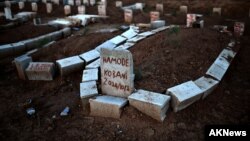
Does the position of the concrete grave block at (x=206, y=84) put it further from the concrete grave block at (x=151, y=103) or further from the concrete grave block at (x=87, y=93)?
the concrete grave block at (x=87, y=93)

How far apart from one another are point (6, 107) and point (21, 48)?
3309mm

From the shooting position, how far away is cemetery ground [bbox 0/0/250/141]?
4316 millimetres

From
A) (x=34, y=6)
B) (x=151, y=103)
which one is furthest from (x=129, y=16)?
(x=151, y=103)

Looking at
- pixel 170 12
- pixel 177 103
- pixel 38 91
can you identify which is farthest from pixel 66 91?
pixel 170 12

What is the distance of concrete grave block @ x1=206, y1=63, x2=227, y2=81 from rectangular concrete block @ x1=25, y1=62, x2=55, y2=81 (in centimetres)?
344

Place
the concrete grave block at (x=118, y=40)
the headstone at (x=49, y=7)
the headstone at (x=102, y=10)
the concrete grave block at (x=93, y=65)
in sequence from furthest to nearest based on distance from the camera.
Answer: the headstone at (x=49, y=7), the headstone at (x=102, y=10), the concrete grave block at (x=118, y=40), the concrete grave block at (x=93, y=65)

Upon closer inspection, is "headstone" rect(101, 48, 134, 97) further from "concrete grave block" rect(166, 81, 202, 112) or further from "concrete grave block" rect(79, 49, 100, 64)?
"concrete grave block" rect(79, 49, 100, 64)

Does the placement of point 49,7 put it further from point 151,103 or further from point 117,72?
point 151,103

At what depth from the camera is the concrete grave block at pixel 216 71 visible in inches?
206

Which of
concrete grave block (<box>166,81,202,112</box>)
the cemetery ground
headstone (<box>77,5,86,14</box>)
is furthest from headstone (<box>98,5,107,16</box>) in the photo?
concrete grave block (<box>166,81,202,112</box>)

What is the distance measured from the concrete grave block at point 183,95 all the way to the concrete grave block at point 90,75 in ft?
5.37

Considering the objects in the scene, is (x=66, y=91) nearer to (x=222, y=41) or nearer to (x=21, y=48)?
(x=21, y=48)

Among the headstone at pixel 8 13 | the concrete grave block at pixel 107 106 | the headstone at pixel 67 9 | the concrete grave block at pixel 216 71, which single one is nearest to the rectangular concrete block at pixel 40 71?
the concrete grave block at pixel 107 106

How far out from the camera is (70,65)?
602cm
